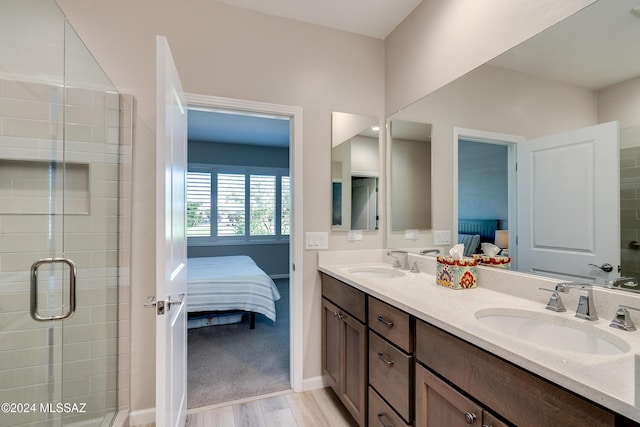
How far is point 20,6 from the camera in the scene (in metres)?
1.44

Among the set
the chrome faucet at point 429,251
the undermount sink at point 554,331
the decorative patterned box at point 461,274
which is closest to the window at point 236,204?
the chrome faucet at point 429,251

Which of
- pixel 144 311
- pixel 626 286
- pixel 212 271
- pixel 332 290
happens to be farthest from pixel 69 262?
pixel 626 286

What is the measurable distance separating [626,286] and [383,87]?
1985 millimetres

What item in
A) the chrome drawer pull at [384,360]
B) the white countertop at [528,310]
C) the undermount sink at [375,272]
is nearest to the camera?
the white countertop at [528,310]

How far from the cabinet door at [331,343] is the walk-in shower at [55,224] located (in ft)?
4.33

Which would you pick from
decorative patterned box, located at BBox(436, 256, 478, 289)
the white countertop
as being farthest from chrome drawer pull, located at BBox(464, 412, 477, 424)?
decorative patterned box, located at BBox(436, 256, 478, 289)

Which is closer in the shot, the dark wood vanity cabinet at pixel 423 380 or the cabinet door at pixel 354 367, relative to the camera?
the dark wood vanity cabinet at pixel 423 380

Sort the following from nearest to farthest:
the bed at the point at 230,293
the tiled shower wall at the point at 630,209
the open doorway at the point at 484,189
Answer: the tiled shower wall at the point at 630,209 < the open doorway at the point at 484,189 < the bed at the point at 230,293

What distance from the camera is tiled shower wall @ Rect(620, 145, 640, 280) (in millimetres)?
991

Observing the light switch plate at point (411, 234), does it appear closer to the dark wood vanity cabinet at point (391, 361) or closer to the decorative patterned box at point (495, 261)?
the decorative patterned box at point (495, 261)

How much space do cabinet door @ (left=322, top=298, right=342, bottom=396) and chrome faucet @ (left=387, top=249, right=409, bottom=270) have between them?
56 centimetres

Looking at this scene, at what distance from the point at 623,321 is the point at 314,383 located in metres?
1.85

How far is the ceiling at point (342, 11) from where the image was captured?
6.55 feet

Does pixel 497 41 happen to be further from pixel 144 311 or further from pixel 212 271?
pixel 212 271
